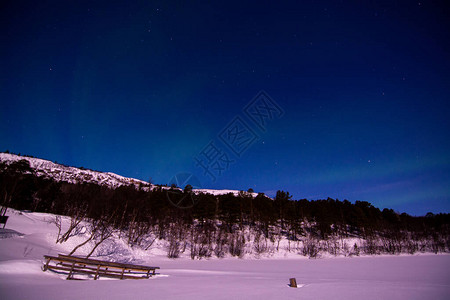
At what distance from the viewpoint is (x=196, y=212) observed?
189 ft

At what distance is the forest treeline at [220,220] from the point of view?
46.5m

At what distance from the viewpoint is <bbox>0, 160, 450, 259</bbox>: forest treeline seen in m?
46.5

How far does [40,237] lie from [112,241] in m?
10.7

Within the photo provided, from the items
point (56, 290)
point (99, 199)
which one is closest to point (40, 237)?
point (99, 199)

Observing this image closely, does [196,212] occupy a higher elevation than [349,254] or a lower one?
higher

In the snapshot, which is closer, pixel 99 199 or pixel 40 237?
pixel 40 237

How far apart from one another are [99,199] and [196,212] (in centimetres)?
Answer: 2476

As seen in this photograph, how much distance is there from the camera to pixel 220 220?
5950 centimetres

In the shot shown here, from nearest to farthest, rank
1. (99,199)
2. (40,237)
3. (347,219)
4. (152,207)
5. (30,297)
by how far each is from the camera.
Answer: (30,297) → (40,237) → (99,199) → (152,207) → (347,219)

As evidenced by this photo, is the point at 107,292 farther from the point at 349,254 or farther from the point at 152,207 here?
the point at 349,254

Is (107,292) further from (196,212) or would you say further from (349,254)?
(349,254)

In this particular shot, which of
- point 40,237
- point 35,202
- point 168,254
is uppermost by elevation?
point 35,202

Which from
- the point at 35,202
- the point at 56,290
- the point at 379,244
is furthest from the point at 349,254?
the point at 35,202

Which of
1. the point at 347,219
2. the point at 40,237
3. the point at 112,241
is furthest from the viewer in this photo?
the point at 347,219
